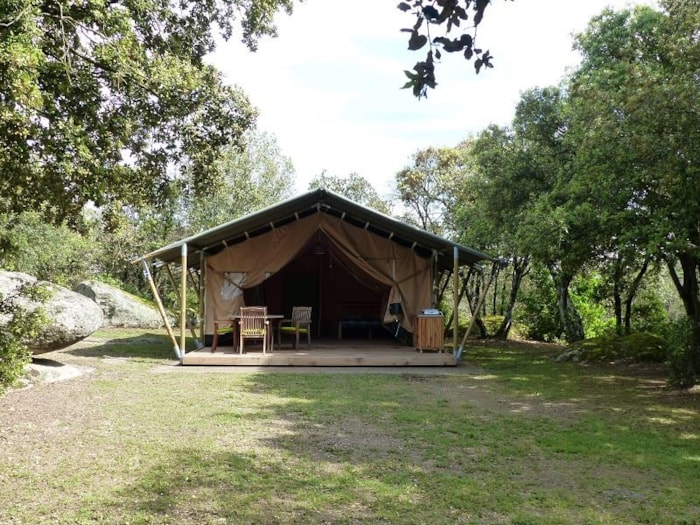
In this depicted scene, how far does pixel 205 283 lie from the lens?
442 inches

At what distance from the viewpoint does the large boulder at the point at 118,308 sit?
16955 millimetres

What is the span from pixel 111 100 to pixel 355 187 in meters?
20.3

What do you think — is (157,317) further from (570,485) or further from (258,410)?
(570,485)

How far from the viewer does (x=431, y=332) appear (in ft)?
34.1

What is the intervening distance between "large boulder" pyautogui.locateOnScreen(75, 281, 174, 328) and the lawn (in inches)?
384

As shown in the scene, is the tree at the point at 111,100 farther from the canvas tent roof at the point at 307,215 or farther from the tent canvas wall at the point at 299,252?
the tent canvas wall at the point at 299,252

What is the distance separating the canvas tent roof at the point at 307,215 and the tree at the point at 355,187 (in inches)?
527

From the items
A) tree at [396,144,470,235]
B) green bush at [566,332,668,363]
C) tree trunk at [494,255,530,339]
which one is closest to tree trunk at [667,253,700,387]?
green bush at [566,332,668,363]

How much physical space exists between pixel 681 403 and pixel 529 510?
4254 millimetres

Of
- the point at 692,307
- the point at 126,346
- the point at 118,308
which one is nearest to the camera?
the point at 692,307

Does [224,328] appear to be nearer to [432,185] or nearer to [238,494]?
[238,494]

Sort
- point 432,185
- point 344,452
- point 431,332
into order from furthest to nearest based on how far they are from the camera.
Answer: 1. point 432,185
2. point 431,332
3. point 344,452

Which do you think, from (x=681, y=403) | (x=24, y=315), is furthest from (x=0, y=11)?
(x=681, y=403)

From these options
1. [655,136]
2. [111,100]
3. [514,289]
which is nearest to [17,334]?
[111,100]
